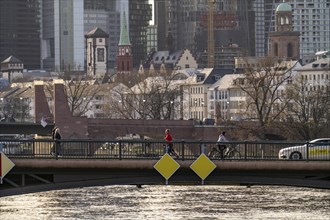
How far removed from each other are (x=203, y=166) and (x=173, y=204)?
36721 mm

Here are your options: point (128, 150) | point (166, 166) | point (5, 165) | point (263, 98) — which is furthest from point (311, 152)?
point (263, 98)

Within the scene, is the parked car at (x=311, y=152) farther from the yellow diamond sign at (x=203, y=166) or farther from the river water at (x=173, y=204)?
the river water at (x=173, y=204)

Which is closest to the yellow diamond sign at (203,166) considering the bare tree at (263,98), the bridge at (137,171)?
the bridge at (137,171)

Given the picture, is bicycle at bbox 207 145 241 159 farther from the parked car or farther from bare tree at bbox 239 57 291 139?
bare tree at bbox 239 57 291 139

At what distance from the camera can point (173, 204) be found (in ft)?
320

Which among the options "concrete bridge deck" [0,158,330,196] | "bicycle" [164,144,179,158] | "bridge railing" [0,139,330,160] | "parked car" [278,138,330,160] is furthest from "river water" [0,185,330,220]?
"concrete bridge deck" [0,158,330,196]

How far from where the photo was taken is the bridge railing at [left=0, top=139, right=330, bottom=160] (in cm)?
6216

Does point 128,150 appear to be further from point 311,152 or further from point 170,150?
point 311,152

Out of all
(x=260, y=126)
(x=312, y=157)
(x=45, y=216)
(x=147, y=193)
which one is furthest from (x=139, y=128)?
(x=312, y=157)

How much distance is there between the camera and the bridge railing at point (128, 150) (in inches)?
2447

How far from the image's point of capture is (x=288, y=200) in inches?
3974

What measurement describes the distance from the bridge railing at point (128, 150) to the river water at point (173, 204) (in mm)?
18104

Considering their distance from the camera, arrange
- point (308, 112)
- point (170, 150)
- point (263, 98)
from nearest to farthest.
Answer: point (170, 150) → point (263, 98) → point (308, 112)

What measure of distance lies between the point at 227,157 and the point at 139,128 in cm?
9330
